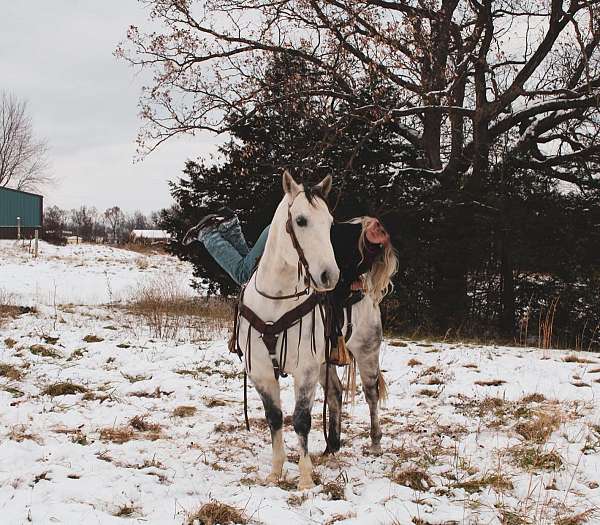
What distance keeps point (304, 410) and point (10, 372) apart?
12.3 feet

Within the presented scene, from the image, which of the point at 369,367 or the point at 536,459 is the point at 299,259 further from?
the point at 536,459

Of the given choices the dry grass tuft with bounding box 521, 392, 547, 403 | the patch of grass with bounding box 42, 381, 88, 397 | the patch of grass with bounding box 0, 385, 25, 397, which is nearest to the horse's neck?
the patch of grass with bounding box 42, 381, 88, 397

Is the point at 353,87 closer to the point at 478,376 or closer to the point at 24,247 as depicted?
the point at 478,376

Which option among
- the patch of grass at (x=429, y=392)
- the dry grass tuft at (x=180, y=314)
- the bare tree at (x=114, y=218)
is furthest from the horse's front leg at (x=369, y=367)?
the bare tree at (x=114, y=218)

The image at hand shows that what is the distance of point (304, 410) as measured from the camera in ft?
10.6

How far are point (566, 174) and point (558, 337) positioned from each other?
3.27 m

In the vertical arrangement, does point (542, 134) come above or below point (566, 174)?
above

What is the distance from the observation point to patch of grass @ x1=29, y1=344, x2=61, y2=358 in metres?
6.37

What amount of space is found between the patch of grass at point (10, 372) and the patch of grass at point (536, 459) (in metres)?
4.74

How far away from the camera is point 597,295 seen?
962cm

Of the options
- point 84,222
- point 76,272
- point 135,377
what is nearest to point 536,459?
point 135,377

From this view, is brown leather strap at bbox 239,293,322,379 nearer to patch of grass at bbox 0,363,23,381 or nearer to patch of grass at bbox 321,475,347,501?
patch of grass at bbox 321,475,347,501

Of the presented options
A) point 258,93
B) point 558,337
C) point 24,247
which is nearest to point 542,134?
point 558,337

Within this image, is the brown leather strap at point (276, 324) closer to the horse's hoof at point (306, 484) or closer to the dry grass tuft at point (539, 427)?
the horse's hoof at point (306, 484)
